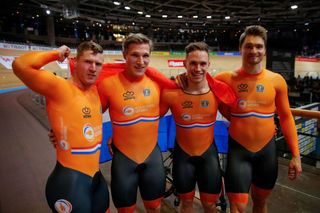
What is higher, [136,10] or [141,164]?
[136,10]

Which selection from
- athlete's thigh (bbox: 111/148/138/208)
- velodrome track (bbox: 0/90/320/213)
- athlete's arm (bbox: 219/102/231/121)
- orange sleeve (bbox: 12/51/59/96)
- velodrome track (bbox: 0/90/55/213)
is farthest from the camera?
velodrome track (bbox: 0/90/55/213)

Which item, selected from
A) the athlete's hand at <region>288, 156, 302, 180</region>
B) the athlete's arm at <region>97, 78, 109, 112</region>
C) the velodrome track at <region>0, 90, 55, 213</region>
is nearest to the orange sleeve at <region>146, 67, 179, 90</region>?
the athlete's arm at <region>97, 78, 109, 112</region>

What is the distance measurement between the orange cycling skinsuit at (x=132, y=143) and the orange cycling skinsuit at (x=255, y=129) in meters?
0.69

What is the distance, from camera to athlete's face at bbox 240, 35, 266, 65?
2184 mm

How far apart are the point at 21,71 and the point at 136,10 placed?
2648cm

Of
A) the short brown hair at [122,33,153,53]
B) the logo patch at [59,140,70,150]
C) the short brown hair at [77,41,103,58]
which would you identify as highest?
the short brown hair at [122,33,153,53]

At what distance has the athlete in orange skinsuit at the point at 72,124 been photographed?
5.94ft

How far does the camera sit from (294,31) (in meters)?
35.7

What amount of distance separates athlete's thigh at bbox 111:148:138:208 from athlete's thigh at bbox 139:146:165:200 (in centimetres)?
7

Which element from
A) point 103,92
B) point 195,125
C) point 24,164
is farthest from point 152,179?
point 24,164

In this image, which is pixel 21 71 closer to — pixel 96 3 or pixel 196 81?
pixel 196 81

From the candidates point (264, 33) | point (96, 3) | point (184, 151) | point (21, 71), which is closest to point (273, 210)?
point (184, 151)

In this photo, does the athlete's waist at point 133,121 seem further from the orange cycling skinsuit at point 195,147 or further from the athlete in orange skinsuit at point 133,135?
the orange cycling skinsuit at point 195,147

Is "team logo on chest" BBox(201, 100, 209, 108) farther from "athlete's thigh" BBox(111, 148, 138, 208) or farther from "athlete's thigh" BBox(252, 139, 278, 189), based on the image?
"athlete's thigh" BBox(111, 148, 138, 208)
